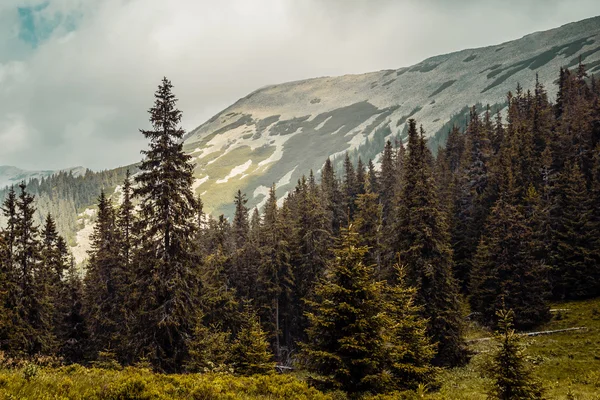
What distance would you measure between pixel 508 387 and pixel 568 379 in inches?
499

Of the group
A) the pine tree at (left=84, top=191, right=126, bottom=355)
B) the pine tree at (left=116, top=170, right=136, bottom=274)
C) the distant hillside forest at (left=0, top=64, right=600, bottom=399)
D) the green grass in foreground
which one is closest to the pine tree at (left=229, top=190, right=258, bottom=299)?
the distant hillside forest at (left=0, top=64, right=600, bottom=399)

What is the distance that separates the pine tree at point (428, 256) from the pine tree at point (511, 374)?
12.4 meters

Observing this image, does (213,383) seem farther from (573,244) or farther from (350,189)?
(350,189)

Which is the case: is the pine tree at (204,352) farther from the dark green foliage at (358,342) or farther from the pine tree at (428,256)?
the pine tree at (428,256)

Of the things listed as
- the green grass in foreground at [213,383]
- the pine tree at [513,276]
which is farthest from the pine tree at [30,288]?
the pine tree at [513,276]

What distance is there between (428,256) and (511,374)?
564 inches

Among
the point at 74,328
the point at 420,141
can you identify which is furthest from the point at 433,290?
the point at 74,328

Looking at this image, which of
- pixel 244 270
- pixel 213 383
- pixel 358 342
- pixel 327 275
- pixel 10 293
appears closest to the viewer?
pixel 213 383

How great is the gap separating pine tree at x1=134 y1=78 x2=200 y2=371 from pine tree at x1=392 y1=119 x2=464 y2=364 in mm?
15680

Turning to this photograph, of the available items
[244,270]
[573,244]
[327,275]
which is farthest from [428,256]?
[573,244]

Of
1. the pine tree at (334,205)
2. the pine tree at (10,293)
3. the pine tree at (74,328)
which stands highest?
the pine tree at (334,205)

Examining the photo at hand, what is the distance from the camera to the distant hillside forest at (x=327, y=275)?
14.4 metres

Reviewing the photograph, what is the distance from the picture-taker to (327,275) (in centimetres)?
1898

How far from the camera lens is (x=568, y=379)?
2020 centimetres
